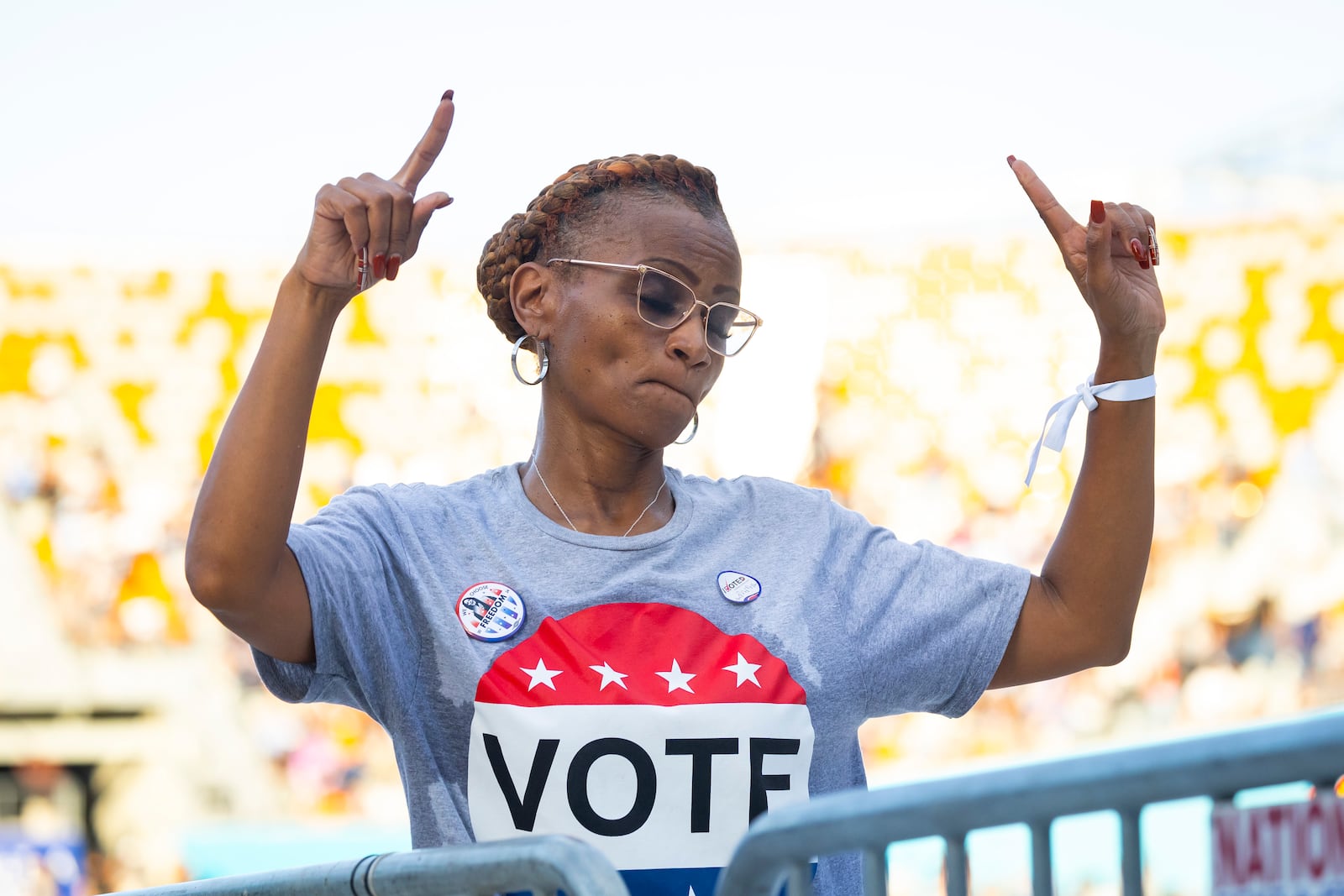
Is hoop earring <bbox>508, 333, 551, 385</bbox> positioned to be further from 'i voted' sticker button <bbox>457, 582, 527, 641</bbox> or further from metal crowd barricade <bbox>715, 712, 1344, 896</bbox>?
metal crowd barricade <bbox>715, 712, 1344, 896</bbox>

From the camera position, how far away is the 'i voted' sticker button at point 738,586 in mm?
1914

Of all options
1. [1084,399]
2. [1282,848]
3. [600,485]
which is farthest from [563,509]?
[1282,848]

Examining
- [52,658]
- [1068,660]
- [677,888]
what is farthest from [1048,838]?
[52,658]

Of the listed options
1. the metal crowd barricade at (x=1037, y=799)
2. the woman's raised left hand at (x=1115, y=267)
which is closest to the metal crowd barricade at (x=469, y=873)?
the metal crowd barricade at (x=1037, y=799)

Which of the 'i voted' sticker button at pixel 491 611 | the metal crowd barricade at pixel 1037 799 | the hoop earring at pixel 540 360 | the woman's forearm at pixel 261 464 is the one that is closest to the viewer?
the metal crowd barricade at pixel 1037 799

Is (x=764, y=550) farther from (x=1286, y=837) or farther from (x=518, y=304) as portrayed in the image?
(x=1286, y=837)

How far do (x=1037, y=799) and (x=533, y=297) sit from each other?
130 centimetres

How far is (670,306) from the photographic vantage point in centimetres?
198

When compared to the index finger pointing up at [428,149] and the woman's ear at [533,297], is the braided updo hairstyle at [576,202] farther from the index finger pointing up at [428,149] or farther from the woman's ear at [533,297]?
the index finger pointing up at [428,149]

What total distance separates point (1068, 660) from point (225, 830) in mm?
8510

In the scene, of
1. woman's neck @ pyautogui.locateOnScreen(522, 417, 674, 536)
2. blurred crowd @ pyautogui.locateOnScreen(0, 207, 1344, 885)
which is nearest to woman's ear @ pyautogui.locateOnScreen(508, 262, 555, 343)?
woman's neck @ pyautogui.locateOnScreen(522, 417, 674, 536)

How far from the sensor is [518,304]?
2.13 metres

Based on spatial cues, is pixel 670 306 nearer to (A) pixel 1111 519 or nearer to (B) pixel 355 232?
(B) pixel 355 232

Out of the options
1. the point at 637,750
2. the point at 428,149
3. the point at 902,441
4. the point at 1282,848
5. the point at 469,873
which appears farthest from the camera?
the point at 902,441
